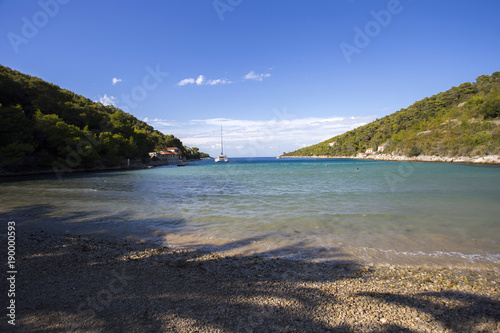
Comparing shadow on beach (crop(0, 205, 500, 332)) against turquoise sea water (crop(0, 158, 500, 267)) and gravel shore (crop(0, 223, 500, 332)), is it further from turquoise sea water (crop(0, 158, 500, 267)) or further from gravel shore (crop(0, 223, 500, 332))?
turquoise sea water (crop(0, 158, 500, 267))

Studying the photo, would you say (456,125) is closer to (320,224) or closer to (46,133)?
(320,224)

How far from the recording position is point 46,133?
40.8m

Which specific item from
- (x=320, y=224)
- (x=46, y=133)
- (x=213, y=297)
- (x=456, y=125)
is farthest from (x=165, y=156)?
(x=456, y=125)

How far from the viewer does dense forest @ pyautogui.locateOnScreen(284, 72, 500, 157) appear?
2395 inches

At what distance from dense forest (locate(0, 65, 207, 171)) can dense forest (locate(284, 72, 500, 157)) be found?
92.6m

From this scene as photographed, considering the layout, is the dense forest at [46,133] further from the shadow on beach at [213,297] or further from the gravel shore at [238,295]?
the gravel shore at [238,295]

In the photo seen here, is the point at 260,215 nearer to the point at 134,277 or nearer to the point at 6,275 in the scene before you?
the point at 134,277

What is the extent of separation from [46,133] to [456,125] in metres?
113

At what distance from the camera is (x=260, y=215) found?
10648 millimetres

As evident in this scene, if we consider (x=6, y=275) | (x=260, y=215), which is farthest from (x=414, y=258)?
(x=6, y=275)

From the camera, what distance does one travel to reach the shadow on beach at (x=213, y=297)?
3.03 meters

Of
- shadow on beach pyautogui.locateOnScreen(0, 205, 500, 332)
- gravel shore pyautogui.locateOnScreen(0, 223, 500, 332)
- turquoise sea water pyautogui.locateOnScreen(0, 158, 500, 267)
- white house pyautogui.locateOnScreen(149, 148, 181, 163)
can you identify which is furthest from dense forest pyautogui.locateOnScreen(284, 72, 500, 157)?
white house pyautogui.locateOnScreen(149, 148, 181, 163)

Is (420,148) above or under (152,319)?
above

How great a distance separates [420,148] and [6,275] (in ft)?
339
